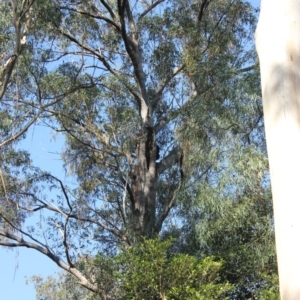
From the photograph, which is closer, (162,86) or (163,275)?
(163,275)

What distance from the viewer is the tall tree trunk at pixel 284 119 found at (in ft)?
8.28

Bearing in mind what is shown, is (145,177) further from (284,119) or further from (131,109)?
(284,119)

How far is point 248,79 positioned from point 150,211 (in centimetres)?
258

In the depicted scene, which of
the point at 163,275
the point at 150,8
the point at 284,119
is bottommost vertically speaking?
the point at 284,119

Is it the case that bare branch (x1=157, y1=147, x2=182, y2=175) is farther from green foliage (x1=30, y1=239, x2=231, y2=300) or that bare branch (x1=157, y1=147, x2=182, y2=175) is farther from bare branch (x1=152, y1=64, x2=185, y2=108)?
green foliage (x1=30, y1=239, x2=231, y2=300)

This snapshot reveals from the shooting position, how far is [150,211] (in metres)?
10.1

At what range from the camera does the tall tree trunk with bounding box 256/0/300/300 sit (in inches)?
99.3

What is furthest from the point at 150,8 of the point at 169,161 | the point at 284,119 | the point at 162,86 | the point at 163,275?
the point at 284,119

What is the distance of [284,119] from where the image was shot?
2.73m

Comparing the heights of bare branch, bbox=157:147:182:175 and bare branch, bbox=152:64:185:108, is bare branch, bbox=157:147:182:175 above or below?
below

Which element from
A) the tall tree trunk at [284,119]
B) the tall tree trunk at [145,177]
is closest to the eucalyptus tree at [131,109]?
the tall tree trunk at [145,177]

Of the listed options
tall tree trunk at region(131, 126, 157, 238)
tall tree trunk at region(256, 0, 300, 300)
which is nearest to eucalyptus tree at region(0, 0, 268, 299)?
tall tree trunk at region(131, 126, 157, 238)

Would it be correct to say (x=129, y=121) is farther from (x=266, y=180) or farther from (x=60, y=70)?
(x=266, y=180)

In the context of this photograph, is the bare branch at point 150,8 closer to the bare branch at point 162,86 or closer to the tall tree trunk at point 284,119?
the bare branch at point 162,86
